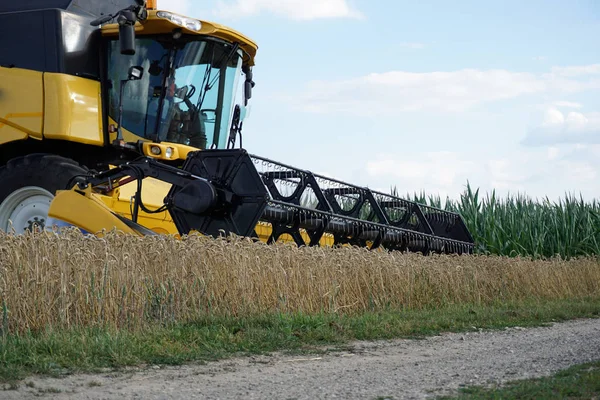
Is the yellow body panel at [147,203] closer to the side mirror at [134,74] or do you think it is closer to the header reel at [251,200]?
the header reel at [251,200]

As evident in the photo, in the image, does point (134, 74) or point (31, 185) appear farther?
point (134, 74)

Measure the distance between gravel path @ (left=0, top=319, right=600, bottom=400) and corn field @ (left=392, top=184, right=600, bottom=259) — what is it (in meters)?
12.0

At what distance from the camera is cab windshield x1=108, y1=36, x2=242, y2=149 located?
10.4m

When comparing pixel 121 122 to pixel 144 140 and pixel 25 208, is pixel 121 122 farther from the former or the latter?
pixel 25 208

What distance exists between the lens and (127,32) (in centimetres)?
942

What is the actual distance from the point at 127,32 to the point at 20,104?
1.97 metres

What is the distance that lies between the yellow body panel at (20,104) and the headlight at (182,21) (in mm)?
1751

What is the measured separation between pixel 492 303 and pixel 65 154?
6108 millimetres

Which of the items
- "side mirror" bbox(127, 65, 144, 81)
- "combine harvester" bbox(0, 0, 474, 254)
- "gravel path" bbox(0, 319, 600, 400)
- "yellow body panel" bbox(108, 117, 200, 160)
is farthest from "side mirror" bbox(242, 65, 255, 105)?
"gravel path" bbox(0, 319, 600, 400)

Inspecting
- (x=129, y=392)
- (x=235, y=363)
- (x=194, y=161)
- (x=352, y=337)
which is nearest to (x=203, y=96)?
(x=194, y=161)

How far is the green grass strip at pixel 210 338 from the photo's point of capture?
5.63 m

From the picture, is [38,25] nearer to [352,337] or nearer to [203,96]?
[203,96]

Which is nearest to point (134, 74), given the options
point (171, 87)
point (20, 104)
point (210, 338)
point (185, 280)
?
point (171, 87)

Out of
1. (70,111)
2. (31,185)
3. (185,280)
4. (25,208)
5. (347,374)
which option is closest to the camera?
(347,374)
